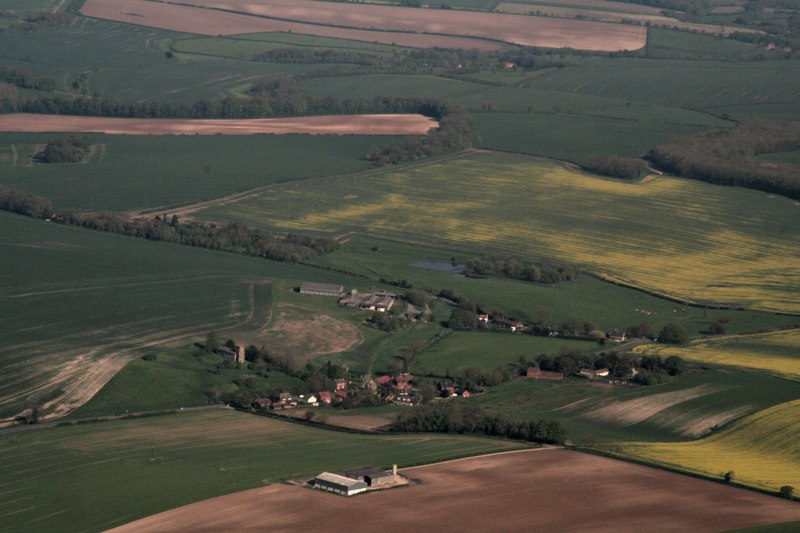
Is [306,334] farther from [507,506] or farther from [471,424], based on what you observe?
[507,506]

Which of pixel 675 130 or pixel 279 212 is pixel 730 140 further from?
pixel 279 212

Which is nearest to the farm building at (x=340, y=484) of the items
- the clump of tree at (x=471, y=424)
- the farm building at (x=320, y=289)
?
the clump of tree at (x=471, y=424)

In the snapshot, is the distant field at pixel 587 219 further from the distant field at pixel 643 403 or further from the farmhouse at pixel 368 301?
the distant field at pixel 643 403

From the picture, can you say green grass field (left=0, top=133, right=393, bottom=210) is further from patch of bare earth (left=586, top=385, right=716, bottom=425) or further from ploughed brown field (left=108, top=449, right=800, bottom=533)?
ploughed brown field (left=108, top=449, right=800, bottom=533)

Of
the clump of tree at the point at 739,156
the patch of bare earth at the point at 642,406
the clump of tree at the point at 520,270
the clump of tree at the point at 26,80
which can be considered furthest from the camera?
the clump of tree at the point at 26,80

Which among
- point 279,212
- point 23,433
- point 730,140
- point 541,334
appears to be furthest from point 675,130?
point 23,433

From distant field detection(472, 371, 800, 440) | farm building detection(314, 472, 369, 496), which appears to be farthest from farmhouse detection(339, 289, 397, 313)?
farm building detection(314, 472, 369, 496)
